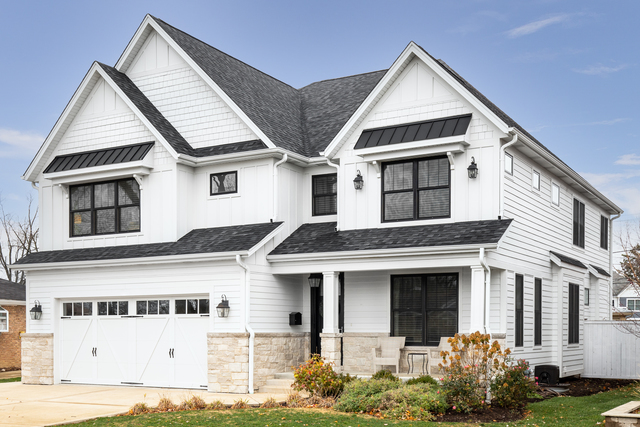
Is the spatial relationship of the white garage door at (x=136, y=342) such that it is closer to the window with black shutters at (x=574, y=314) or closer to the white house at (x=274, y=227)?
the white house at (x=274, y=227)

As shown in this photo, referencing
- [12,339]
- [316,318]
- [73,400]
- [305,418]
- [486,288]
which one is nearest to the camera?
[305,418]

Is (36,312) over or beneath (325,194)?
beneath

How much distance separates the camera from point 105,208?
20094mm

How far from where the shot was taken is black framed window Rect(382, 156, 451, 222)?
16.8 meters

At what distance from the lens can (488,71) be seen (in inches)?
990

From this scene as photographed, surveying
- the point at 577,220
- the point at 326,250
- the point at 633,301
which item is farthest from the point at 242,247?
the point at 633,301

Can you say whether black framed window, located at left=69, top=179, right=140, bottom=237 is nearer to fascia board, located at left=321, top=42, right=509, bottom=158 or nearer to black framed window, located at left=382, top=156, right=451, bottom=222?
fascia board, located at left=321, top=42, right=509, bottom=158

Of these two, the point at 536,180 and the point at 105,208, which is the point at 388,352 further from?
→ the point at 105,208

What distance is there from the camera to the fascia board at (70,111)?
67.2 feet

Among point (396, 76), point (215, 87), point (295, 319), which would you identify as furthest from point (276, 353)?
point (396, 76)

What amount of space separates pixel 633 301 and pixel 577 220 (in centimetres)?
3232

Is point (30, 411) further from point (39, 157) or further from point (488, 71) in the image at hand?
point (488, 71)

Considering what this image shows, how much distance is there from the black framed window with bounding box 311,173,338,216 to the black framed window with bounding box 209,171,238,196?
2248 millimetres

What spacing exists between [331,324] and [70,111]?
10518 millimetres
